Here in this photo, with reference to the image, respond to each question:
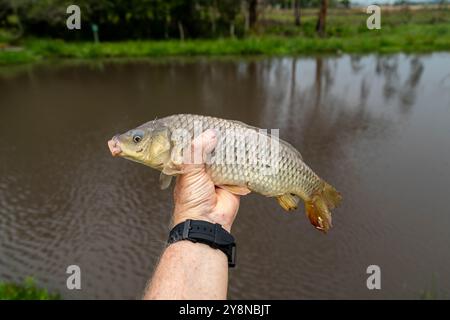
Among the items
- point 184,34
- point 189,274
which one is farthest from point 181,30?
point 189,274

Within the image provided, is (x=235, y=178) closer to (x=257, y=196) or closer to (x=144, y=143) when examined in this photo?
(x=144, y=143)

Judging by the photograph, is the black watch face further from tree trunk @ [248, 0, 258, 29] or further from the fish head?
tree trunk @ [248, 0, 258, 29]

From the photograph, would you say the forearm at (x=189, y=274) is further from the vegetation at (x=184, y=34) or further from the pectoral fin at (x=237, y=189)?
the vegetation at (x=184, y=34)

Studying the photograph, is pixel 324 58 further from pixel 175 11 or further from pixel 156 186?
pixel 156 186

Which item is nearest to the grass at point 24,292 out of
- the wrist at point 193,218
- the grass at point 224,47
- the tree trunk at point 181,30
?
the wrist at point 193,218

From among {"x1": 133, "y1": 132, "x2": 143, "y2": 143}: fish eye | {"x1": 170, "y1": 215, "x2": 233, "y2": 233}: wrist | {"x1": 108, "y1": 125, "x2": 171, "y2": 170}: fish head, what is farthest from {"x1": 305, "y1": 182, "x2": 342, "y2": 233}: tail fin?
{"x1": 133, "y1": 132, "x2": 143, "y2": 143}: fish eye
